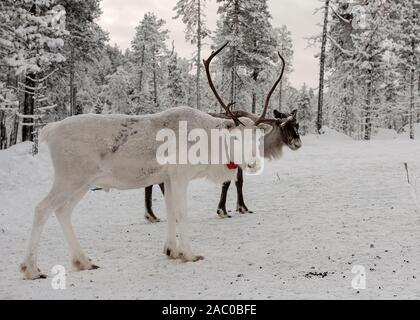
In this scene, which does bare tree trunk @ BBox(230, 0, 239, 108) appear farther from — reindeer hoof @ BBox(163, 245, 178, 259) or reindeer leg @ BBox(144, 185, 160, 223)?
reindeer hoof @ BBox(163, 245, 178, 259)

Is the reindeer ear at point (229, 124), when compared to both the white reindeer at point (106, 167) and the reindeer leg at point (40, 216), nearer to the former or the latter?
the white reindeer at point (106, 167)

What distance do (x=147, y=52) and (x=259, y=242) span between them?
47.5 m

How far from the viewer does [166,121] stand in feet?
23.1

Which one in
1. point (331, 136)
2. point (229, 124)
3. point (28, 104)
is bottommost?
point (229, 124)

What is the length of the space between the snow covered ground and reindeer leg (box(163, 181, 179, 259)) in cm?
17

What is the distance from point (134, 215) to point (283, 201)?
3717mm

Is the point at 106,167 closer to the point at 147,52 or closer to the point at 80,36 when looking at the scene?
the point at 80,36

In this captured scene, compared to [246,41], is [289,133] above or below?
below

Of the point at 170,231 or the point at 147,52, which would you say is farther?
the point at 147,52


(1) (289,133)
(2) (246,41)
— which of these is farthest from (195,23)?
(1) (289,133)

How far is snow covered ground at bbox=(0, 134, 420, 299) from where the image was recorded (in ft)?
17.7

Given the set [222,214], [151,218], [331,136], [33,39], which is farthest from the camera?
[331,136]

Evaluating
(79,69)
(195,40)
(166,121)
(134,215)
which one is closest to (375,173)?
(134,215)

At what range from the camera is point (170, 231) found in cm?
711
